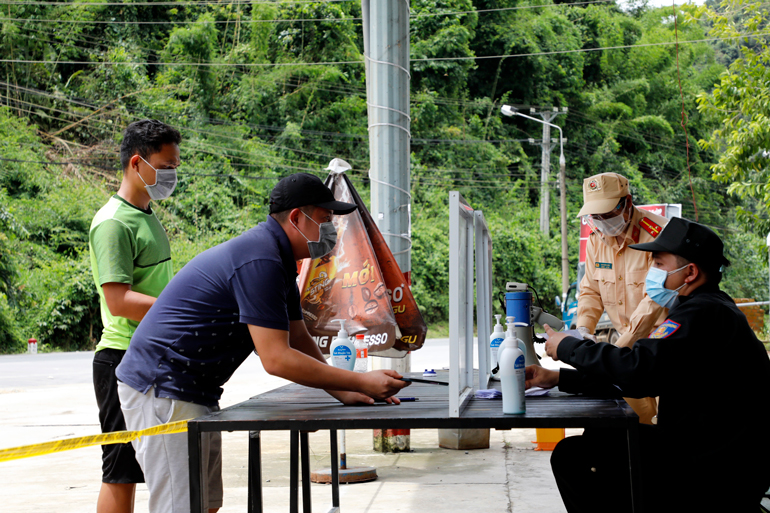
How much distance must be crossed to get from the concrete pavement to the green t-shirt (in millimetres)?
2108

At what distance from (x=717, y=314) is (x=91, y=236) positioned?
97.9 inches

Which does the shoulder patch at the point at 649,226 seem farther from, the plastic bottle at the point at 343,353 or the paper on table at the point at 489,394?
the plastic bottle at the point at 343,353

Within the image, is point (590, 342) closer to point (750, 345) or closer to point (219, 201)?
point (750, 345)

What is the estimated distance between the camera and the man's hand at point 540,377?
3154mm

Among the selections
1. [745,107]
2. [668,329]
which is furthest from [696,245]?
[745,107]

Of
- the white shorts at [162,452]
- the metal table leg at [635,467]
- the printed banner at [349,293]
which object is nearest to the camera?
the metal table leg at [635,467]

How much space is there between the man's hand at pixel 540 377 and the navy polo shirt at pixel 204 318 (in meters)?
1.11

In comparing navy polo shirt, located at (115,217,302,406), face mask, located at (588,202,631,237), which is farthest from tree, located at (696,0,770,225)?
navy polo shirt, located at (115,217,302,406)

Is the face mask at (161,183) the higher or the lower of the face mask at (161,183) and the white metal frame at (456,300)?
the higher

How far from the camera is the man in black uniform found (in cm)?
250

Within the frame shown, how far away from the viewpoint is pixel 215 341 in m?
2.75

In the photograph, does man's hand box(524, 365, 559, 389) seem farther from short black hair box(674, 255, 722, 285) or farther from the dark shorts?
the dark shorts

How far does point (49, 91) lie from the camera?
29344 mm

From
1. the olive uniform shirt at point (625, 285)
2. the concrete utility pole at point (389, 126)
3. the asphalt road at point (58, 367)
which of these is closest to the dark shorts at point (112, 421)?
the olive uniform shirt at point (625, 285)
